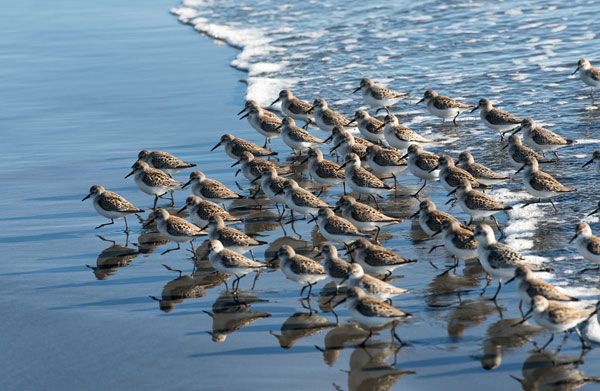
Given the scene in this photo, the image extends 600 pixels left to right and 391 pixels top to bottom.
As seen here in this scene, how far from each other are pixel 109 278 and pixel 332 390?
12.9ft

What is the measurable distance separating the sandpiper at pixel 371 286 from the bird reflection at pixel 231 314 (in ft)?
3.32

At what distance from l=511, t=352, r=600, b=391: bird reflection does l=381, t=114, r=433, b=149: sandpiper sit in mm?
7101

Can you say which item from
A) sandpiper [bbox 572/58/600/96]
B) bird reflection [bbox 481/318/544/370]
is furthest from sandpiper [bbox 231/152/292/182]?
sandpiper [bbox 572/58/600/96]

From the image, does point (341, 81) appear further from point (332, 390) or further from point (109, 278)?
point (332, 390)

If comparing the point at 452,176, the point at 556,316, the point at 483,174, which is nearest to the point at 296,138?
the point at 452,176

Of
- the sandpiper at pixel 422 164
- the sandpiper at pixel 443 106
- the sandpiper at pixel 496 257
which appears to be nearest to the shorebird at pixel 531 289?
the sandpiper at pixel 496 257

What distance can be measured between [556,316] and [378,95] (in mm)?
A: 9597

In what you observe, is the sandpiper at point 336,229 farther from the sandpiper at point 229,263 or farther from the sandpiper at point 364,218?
the sandpiper at point 229,263

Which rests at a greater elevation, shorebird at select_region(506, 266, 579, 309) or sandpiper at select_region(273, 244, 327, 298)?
shorebird at select_region(506, 266, 579, 309)

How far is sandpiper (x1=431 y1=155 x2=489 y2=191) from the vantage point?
11938 millimetres

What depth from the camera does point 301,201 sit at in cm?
1151

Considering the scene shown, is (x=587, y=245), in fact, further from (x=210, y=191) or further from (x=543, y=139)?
(x=210, y=191)

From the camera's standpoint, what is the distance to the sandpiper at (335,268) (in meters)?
9.24

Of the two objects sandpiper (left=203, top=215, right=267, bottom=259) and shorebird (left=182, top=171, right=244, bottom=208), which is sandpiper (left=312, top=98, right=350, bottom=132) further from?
sandpiper (left=203, top=215, right=267, bottom=259)
